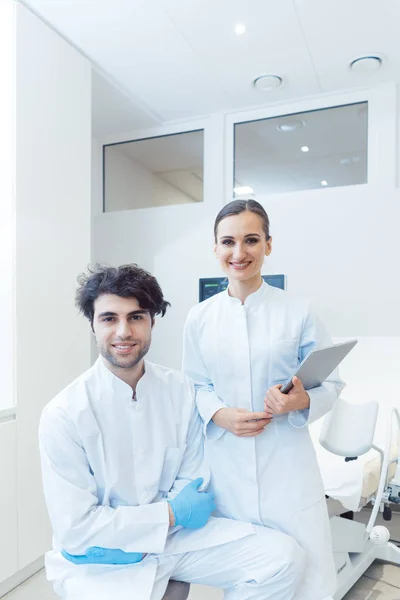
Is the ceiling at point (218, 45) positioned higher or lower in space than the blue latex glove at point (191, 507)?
higher

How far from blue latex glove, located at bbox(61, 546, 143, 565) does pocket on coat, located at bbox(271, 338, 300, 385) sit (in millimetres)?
565

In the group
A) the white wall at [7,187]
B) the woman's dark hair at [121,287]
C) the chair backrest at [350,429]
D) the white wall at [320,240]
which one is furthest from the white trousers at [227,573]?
the white wall at [320,240]

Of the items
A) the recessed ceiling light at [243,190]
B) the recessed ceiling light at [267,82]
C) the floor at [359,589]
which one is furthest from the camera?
the recessed ceiling light at [243,190]

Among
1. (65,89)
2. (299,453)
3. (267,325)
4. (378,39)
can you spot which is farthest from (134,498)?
(378,39)

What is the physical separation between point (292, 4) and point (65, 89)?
3.86ft

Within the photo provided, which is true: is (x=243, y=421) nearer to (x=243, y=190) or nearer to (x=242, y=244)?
(x=242, y=244)

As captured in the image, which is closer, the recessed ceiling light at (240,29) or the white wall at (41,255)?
the white wall at (41,255)

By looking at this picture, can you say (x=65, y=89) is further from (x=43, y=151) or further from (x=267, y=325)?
(x=267, y=325)

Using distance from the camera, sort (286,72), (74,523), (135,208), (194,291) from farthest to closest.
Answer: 1. (135,208)
2. (194,291)
3. (286,72)
4. (74,523)

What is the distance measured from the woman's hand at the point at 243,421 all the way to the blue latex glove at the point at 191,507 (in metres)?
0.19

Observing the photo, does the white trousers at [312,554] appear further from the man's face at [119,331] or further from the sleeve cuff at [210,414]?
the man's face at [119,331]

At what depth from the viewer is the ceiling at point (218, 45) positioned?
234 centimetres

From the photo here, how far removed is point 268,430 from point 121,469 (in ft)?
1.32

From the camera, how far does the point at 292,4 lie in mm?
2291
